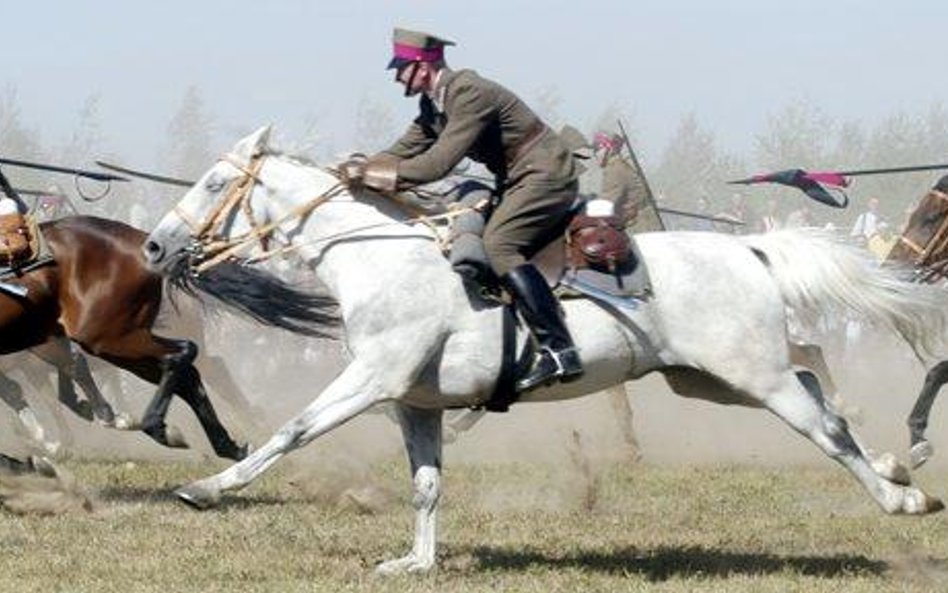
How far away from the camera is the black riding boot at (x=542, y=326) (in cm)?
889

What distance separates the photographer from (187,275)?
10211 mm

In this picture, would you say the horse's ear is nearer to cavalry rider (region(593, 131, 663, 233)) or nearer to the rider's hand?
the rider's hand

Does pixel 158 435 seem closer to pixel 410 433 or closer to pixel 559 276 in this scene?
pixel 410 433

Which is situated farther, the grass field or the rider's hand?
the rider's hand

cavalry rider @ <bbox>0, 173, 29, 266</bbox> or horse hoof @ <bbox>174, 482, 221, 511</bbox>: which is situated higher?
horse hoof @ <bbox>174, 482, 221, 511</bbox>

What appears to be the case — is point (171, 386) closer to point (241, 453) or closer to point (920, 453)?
point (241, 453)

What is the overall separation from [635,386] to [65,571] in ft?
36.6

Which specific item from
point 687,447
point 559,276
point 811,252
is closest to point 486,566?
point 559,276

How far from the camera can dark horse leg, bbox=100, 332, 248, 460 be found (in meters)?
12.2

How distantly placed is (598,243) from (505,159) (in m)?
0.58

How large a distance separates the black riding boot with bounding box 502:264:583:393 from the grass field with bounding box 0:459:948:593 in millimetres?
903

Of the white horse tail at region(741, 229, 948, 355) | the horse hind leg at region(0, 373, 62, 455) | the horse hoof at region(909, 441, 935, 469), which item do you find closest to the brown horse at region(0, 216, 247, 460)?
the horse hind leg at region(0, 373, 62, 455)

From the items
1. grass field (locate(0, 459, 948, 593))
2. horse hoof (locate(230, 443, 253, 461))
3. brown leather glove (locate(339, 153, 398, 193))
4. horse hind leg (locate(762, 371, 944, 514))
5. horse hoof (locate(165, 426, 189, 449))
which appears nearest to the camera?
grass field (locate(0, 459, 948, 593))

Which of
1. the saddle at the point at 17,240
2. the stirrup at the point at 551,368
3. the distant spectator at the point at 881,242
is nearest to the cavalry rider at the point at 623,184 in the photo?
the saddle at the point at 17,240
